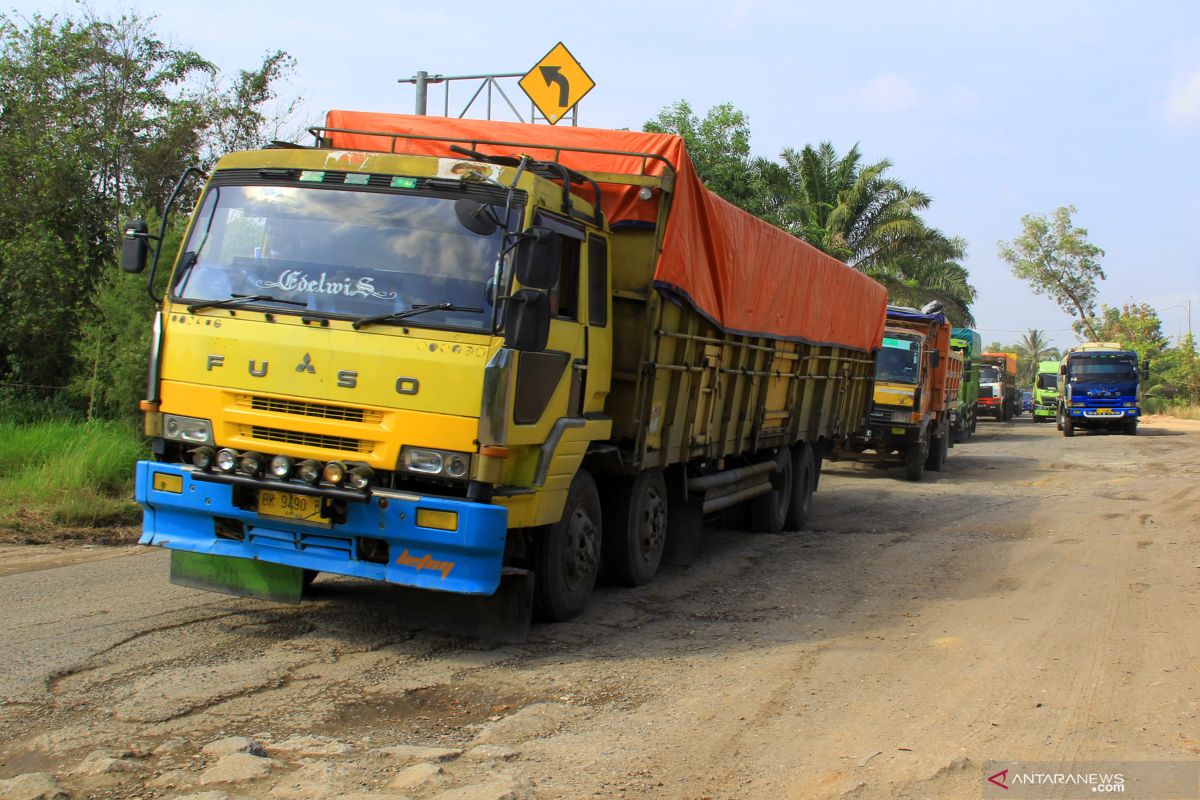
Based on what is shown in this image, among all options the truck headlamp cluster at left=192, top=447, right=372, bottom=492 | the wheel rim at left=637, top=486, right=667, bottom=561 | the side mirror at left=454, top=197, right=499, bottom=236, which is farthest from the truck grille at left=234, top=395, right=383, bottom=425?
the wheel rim at left=637, top=486, right=667, bottom=561

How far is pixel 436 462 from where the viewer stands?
5457 mm

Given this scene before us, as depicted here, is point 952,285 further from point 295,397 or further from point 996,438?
point 295,397

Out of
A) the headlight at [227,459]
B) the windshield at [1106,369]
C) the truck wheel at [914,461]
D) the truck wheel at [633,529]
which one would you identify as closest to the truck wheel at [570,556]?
the truck wheel at [633,529]

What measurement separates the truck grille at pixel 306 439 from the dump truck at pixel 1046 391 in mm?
46412

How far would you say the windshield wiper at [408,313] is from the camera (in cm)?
556

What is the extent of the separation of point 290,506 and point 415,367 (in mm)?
1012

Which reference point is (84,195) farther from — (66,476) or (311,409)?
(311,409)

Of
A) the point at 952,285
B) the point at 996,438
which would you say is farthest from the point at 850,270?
the point at 952,285

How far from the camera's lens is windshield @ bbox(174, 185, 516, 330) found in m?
5.64

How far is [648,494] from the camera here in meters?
7.85

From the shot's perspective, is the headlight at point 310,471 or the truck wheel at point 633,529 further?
the truck wheel at point 633,529

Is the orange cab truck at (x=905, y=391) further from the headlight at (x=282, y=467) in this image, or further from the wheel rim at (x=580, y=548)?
the headlight at (x=282, y=467)

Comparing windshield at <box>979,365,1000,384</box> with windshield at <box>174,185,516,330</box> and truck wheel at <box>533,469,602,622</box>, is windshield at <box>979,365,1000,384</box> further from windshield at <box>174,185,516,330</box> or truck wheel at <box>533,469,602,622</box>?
windshield at <box>174,185,516,330</box>

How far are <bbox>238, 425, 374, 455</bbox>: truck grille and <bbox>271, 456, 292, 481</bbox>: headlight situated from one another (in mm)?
102
